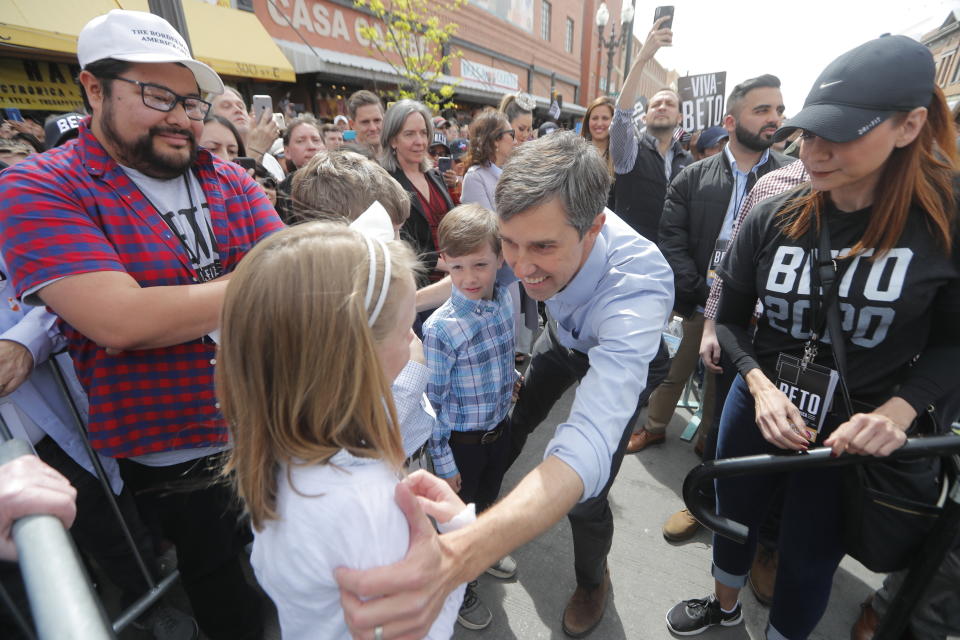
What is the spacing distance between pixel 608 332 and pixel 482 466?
103 centimetres

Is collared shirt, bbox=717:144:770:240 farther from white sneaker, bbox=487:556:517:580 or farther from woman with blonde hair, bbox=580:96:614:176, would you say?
white sneaker, bbox=487:556:517:580

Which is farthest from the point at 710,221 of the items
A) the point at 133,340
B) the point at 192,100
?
the point at 133,340

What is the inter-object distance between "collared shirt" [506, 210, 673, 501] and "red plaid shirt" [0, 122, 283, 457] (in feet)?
3.83

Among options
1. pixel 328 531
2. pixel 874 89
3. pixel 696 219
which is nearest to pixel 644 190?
pixel 696 219

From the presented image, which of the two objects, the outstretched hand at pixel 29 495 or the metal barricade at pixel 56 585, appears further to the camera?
the outstretched hand at pixel 29 495

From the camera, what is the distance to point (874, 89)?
1239 millimetres

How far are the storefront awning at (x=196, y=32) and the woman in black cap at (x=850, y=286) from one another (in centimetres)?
639

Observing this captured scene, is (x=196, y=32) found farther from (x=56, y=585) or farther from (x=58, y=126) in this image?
(x=56, y=585)

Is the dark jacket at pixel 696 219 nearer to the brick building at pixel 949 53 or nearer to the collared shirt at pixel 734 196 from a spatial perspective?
the collared shirt at pixel 734 196

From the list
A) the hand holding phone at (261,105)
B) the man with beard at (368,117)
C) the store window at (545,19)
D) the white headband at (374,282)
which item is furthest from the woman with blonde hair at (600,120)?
the store window at (545,19)

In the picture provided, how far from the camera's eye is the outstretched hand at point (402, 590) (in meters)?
0.80

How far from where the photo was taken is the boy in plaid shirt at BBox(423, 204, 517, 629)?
1909 millimetres

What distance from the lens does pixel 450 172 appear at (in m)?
4.54

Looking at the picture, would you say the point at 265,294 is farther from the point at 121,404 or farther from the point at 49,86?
the point at 49,86
